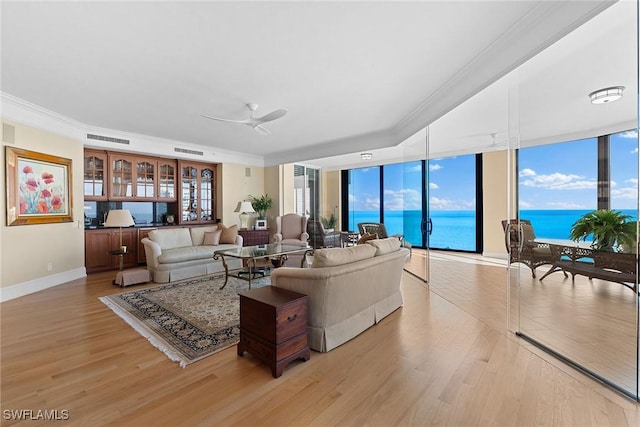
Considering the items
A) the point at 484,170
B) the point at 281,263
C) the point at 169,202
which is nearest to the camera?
the point at 281,263

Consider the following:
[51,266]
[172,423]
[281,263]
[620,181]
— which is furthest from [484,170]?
[51,266]

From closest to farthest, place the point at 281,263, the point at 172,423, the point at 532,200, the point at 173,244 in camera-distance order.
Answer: the point at 172,423 < the point at 532,200 < the point at 281,263 < the point at 173,244

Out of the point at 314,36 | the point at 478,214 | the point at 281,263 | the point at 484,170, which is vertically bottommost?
the point at 281,263

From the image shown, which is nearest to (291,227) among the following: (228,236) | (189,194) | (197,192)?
(228,236)

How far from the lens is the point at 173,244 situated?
5.49m

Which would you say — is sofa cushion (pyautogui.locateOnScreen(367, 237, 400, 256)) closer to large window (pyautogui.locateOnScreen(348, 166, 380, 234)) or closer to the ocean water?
the ocean water

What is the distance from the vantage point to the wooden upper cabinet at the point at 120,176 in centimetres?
582

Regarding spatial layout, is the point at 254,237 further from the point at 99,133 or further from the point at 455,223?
the point at 455,223

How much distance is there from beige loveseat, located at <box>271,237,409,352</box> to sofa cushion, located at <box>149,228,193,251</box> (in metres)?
3.54

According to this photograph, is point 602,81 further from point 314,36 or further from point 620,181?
point 314,36

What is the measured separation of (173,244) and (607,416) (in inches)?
235

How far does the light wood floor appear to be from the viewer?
1.74 m

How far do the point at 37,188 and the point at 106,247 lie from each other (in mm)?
1646

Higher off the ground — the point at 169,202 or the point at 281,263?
the point at 169,202
